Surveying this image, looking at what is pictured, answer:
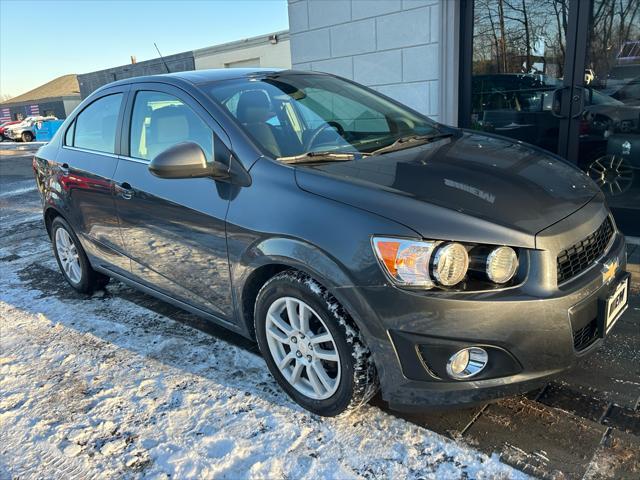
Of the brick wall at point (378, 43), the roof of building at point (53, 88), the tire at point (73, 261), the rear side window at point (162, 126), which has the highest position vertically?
the roof of building at point (53, 88)

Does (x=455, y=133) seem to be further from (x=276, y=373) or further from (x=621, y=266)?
(x=276, y=373)

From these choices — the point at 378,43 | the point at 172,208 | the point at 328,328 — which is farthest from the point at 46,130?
the point at 328,328

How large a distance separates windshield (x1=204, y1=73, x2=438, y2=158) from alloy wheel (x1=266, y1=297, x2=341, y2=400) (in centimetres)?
76

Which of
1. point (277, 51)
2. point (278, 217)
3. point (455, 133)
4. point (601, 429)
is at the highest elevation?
point (277, 51)

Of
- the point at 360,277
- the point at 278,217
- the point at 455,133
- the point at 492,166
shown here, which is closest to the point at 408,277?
the point at 360,277

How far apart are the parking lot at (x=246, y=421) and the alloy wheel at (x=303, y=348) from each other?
0.54 feet

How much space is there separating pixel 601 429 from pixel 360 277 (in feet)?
4.15

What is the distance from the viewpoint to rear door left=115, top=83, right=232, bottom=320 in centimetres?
265

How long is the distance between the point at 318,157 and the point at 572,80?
142 inches

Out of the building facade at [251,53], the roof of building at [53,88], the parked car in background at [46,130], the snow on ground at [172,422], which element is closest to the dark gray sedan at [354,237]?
the snow on ground at [172,422]

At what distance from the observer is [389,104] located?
11.6 ft

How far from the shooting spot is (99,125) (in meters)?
3.66

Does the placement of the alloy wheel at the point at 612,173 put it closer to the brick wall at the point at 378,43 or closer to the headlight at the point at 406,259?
the brick wall at the point at 378,43

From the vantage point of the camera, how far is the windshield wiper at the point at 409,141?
2.74 meters
